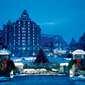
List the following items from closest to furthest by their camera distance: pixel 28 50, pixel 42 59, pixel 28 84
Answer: pixel 28 84 → pixel 42 59 → pixel 28 50

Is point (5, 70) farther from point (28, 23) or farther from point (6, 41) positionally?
point (6, 41)

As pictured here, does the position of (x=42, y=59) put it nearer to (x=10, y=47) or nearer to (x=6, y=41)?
(x=10, y=47)

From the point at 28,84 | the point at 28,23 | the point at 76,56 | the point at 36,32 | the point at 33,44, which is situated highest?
the point at 28,23

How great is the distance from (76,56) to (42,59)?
54.9ft

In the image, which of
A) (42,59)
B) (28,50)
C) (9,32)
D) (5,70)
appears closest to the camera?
(5,70)

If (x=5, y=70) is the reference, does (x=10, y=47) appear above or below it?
above

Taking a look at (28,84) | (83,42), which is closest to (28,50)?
(83,42)

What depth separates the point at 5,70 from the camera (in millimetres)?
18000

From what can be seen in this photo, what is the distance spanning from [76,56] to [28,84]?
11362mm

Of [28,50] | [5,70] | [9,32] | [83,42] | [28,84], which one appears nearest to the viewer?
[28,84]

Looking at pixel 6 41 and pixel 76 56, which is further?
pixel 6 41

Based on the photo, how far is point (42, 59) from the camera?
37.9 meters

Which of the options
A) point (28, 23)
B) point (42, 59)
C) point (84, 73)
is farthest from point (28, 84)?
point (28, 23)

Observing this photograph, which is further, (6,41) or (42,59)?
(6,41)
